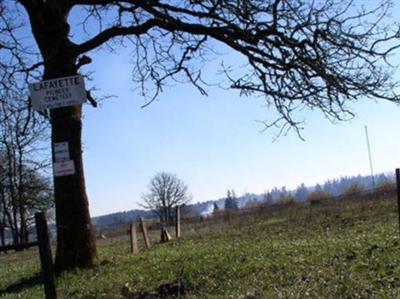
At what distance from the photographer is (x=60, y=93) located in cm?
928

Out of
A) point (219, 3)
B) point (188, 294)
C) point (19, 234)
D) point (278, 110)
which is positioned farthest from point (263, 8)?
point (19, 234)

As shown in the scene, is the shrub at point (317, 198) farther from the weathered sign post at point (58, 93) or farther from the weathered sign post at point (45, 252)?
the weathered sign post at point (45, 252)

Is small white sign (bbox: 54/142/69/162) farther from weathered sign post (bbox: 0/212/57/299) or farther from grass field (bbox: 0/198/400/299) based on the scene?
grass field (bbox: 0/198/400/299)

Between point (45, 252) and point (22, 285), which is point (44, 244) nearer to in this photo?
point (45, 252)

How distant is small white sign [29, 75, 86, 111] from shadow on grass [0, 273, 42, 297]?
4721 mm

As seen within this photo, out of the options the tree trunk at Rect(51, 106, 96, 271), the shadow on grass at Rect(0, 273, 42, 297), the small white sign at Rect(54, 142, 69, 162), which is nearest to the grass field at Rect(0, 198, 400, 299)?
the shadow on grass at Rect(0, 273, 42, 297)

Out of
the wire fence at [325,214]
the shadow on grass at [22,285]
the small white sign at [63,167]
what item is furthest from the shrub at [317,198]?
the small white sign at [63,167]

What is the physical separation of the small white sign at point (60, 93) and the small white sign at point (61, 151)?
63 centimetres

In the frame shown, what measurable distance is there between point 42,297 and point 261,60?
Result: 6.16 metres

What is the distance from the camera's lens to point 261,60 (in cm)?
1322

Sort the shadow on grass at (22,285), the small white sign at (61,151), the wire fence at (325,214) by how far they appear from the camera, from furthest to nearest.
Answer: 1. the wire fence at (325,214)
2. the shadow on grass at (22,285)
3. the small white sign at (61,151)

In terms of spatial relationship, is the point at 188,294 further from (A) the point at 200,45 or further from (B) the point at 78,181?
(A) the point at 200,45

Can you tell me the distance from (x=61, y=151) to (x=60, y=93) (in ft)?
3.03

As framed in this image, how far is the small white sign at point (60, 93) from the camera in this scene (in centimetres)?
928
